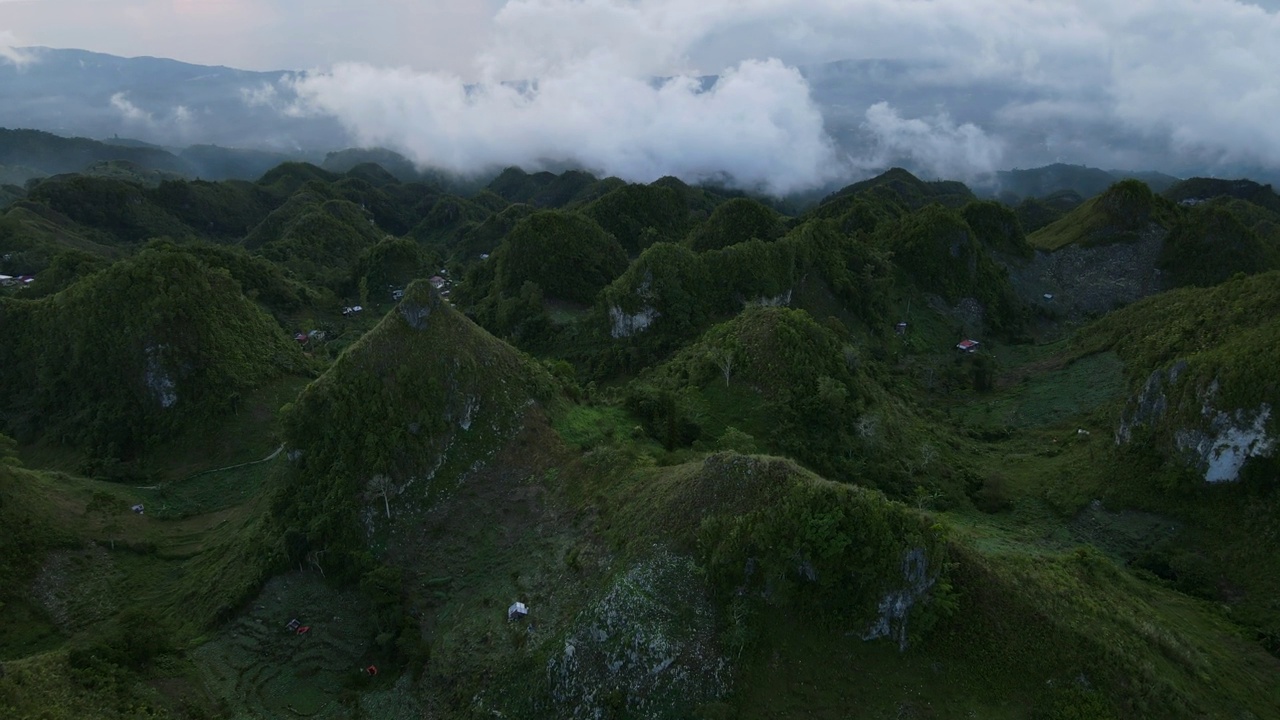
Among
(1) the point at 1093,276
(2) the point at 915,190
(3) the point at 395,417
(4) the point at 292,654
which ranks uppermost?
(2) the point at 915,190

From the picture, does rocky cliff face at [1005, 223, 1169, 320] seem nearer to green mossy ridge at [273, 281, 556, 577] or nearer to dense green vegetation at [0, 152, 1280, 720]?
dense green vegetation at [0, 152, 1280, 720]

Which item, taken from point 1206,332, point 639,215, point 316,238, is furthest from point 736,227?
point 316,238

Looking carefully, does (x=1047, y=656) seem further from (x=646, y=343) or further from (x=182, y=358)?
(x=182, y=358)

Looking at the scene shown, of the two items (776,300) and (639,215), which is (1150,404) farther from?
(639,215)

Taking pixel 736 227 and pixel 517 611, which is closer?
pixel 517 611

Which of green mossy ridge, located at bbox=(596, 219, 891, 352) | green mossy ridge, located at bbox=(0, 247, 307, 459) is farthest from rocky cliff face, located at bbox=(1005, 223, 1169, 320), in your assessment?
green mossy ridge, located at bbox=(0, 247, 307, 459)

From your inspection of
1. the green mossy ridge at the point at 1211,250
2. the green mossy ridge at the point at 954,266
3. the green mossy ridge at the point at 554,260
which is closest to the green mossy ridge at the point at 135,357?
the green mossy ridge at the point at 554,260
